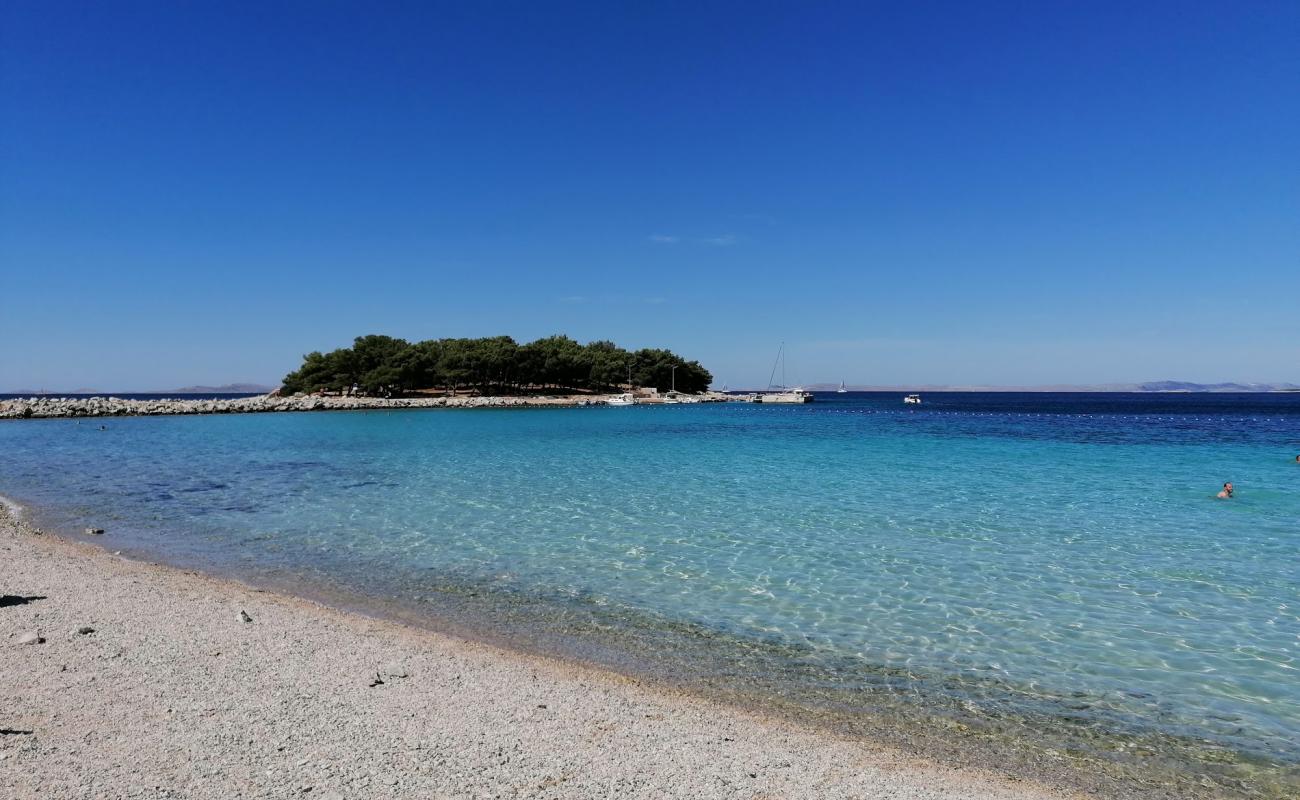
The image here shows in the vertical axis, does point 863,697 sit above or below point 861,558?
below

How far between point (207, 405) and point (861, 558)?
260 feet

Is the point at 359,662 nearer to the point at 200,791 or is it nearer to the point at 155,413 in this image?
the point at 200,791

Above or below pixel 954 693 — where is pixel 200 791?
above

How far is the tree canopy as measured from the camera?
291ft

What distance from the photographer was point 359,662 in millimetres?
6688

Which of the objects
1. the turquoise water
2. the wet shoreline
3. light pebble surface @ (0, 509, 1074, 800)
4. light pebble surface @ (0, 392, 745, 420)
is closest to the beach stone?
light pebble surface @ (0, 509, 1074, 800)

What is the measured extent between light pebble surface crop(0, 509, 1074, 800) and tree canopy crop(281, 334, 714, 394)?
83256mm

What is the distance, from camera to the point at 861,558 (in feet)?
36.4

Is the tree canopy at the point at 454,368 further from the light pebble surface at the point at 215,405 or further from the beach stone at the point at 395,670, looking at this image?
the beach stone at the point at 395,670

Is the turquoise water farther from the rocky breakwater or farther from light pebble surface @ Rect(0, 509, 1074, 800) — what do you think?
the rocky breakwater

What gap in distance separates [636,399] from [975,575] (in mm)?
88788

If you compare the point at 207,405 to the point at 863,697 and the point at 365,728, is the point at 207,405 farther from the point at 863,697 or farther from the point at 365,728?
the point at 863,697

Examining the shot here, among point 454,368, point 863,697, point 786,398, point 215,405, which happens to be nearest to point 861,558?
point 863,697

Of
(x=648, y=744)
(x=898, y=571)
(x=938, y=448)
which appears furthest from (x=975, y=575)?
(x=938, y=448)
